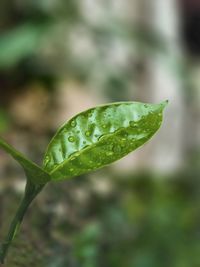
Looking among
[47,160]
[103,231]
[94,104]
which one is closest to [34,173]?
[47,160]

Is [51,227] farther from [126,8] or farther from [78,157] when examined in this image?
[126,8]

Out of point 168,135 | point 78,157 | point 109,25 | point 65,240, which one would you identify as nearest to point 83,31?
point 109,25

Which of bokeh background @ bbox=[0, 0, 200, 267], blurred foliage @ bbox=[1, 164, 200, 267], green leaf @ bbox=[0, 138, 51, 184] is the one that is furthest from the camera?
bokeh background @ bbox=[0, 0, 200, 267]

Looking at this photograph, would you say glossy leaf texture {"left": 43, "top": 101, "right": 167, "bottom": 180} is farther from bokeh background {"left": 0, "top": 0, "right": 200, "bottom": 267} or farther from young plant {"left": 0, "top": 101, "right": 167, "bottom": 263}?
bokeh background {"left": 0, "top": 0, "right": 200, "bottom": 267}

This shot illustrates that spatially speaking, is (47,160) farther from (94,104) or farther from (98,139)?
(94,104)

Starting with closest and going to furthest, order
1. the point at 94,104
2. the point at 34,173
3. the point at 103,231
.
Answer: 1. the point at 34,173
2. the point at 103,231
3. the point at 94,104

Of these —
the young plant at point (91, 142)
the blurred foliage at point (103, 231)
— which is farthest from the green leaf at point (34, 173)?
the blurred foliage at point (103, 231)

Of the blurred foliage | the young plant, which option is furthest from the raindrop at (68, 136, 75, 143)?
the blurred foliage
